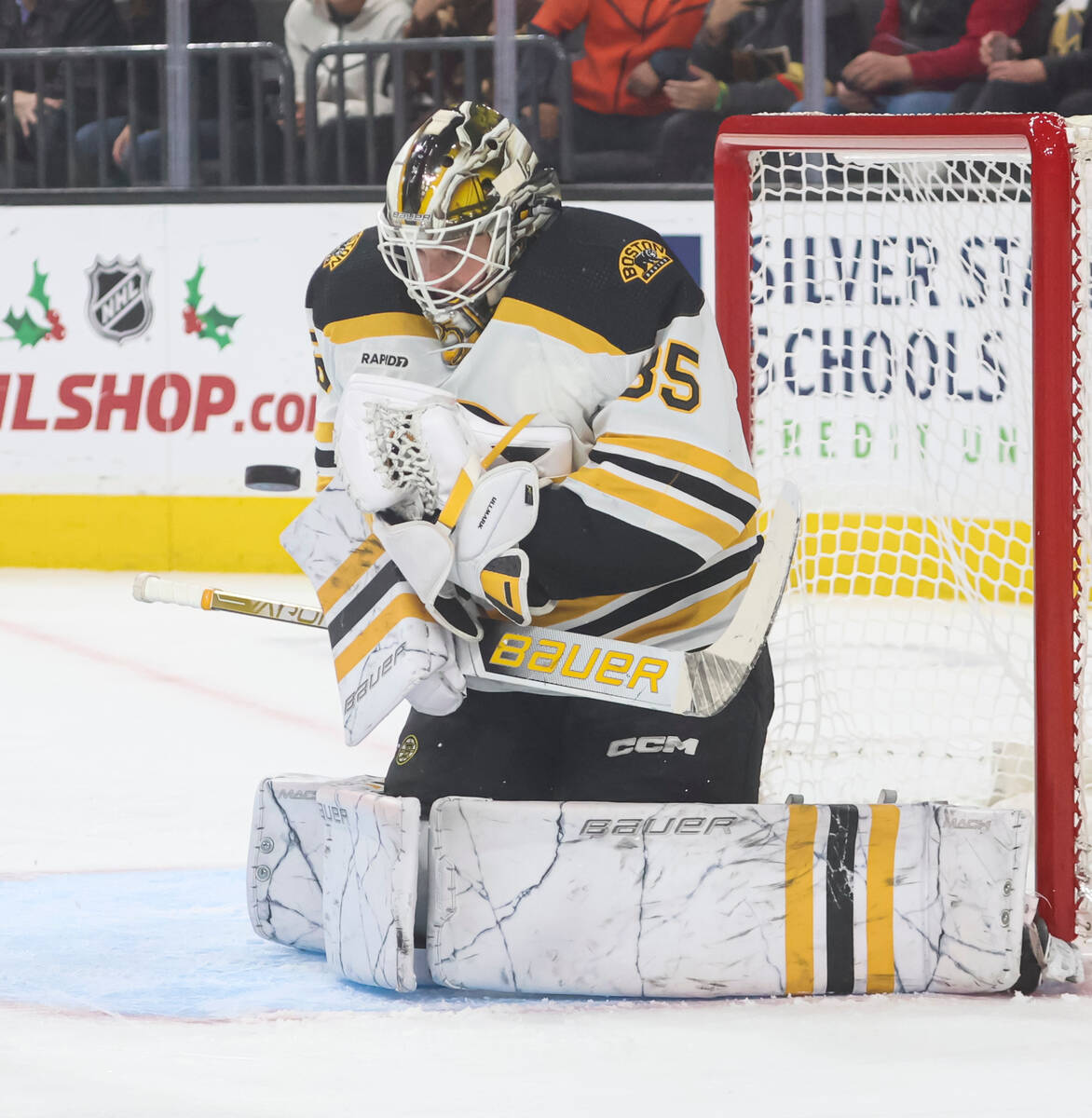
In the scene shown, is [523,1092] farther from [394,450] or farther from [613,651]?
[394,450]

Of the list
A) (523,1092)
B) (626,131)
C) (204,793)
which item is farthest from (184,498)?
(523,1092)

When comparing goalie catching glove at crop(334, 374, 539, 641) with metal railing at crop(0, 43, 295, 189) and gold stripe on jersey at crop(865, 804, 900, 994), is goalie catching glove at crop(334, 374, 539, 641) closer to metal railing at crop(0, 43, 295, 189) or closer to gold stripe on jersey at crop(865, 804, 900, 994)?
Result: gold stripe on jersey at crop(865, 804, 900, 994)

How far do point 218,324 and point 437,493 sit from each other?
12.4 feet

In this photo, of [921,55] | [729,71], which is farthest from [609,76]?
[921,55]

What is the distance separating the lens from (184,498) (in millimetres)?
5414

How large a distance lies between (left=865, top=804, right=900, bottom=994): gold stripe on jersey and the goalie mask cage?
0.74 ft

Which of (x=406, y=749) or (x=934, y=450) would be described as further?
(x=934, y=450)

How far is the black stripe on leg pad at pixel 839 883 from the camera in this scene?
178cm

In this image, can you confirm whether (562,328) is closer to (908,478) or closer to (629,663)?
(629,663)

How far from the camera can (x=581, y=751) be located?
1.91 metres

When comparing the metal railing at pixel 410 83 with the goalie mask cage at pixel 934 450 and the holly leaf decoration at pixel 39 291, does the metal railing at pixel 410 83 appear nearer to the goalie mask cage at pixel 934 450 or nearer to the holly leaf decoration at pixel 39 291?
the holly leaf decoration at pixel 39 291

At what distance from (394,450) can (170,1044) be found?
1.91ft

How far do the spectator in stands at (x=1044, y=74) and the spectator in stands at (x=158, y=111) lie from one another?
213 cm

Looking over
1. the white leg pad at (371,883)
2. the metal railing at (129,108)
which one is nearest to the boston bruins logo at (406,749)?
the white leg pad at (371,883)
